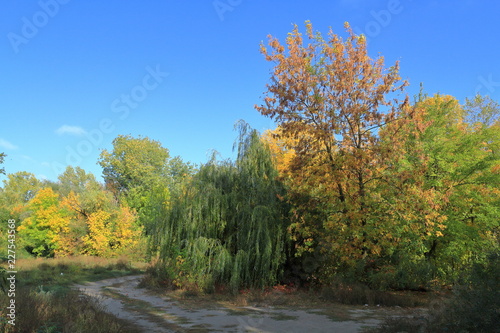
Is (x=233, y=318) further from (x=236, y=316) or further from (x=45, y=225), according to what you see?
(x=45, y=225)

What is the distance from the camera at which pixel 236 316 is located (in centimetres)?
1032

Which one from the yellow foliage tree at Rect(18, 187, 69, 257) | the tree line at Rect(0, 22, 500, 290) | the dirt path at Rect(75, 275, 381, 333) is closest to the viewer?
the dirt path at Rect(75, 275, 381, 333)

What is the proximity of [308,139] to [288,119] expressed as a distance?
1.13m

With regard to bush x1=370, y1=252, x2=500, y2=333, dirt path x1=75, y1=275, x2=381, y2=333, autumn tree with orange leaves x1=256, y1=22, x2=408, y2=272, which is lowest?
dirt path x1=75, y1=275, x2=381, y2=333

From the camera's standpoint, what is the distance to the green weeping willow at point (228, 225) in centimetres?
1423

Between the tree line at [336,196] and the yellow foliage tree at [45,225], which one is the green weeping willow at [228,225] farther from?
the yellow foliage tree at [45,225]

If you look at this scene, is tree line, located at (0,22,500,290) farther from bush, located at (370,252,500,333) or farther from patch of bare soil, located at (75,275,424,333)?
bush, located at (370,252,500,333)

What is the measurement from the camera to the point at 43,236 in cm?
3616

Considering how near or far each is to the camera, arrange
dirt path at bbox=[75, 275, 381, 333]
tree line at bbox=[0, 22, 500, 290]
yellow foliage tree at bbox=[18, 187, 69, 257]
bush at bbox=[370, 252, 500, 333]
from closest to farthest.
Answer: bush at bbox=[370, 252, 500, 333] < dirt path at bbox=[75, 275, 381, 333] < tree line at bbox=[0, 22, 500, 290] < yellow foliage tree at bbox=[18, 187, 69, 257]

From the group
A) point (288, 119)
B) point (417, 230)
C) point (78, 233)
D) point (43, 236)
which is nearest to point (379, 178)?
point (417, 230)

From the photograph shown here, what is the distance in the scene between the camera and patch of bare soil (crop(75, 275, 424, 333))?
8781 mm

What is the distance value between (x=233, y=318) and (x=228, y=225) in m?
5.72

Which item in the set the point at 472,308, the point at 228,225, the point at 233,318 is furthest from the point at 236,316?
the point at 472,308

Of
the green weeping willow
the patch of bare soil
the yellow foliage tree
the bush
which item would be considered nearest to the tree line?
the green weeping willow
